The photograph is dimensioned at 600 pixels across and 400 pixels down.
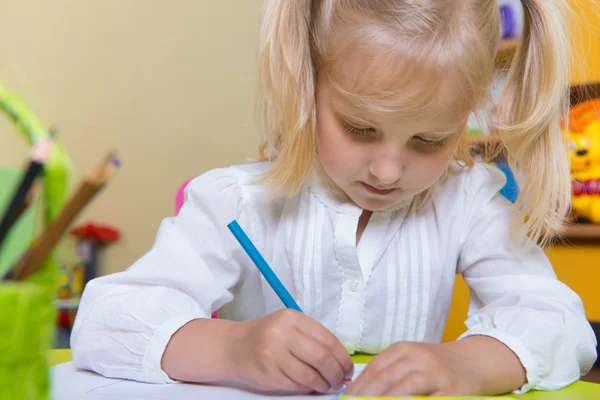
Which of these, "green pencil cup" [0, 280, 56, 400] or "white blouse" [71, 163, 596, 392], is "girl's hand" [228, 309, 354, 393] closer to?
"white blouse" [71, 163, 596, 392]

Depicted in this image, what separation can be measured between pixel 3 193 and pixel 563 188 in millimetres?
513

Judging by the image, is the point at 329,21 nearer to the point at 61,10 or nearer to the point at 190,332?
the point at 190,332

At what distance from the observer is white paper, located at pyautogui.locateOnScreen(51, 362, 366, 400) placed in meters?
0.39

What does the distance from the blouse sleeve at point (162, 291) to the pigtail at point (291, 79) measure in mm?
76

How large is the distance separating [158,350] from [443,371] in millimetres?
210

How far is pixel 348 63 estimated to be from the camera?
0.51 metres

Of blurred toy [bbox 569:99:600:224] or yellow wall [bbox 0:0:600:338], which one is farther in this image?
yellow wall [bbox 0:0:600:338]

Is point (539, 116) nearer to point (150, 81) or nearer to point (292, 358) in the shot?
point (292, 358)

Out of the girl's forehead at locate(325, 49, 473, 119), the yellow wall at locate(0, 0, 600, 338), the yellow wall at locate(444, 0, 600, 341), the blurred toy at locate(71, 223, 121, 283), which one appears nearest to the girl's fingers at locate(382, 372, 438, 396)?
the girl's forehead at locate(325, 49, 473, 119)

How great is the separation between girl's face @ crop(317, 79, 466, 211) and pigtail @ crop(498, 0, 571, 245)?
87 millimetres

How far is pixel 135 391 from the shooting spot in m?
0.41

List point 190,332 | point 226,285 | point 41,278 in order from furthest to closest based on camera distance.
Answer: point 226,285 → point 190,332 → point 41,278

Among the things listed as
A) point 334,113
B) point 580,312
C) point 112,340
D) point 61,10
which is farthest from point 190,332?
point 61,10

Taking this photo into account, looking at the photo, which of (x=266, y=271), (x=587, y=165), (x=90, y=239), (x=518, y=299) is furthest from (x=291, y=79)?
(x=90, y=239)
